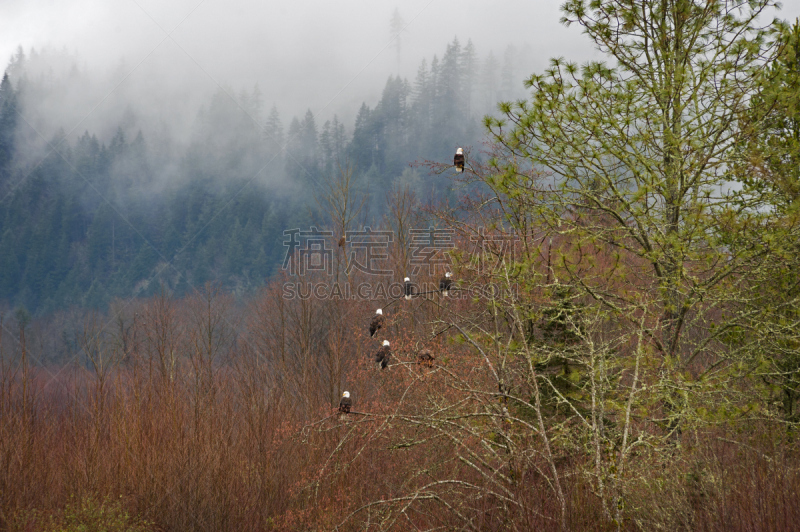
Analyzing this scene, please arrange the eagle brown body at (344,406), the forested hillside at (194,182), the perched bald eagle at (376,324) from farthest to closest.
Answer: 1. the forested hillside at (194,182)
2. the perched bald eagle at (376,324)
3. the eagle brown body at (344,406)

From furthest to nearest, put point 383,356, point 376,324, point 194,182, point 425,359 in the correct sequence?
point 194,182, point 376,324, point 383,356, point 425,359

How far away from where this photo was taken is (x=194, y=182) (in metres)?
94.9

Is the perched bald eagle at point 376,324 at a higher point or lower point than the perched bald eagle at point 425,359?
higher

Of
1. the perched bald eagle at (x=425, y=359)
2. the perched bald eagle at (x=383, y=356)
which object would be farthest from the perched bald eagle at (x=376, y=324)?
the perched bald eagle at (x=425, y=359)

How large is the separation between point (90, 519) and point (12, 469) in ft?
8.42

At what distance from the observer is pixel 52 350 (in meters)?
45.8

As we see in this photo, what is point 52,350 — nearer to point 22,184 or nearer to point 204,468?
point 204,468

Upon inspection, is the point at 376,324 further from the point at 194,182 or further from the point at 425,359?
the point at 194,182

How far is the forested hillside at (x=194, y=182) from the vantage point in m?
73.1

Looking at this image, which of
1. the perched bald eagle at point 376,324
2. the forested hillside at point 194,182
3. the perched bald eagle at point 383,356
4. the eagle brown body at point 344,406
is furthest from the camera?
the forested hillside at point 194,182

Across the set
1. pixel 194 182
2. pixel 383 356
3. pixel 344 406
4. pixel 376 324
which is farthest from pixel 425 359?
pixel 194 182

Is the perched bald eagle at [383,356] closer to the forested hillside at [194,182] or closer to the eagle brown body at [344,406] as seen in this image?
the eagle brown body at [344,406]

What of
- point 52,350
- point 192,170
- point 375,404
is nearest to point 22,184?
point 192,170

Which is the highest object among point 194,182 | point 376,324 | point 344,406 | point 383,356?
point 194,182
